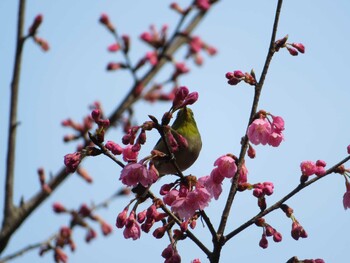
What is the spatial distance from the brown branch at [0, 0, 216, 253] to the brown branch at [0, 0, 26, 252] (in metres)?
0.05

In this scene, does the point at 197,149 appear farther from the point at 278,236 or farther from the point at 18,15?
the point at 18,15

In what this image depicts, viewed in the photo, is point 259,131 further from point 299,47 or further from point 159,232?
point 159,232

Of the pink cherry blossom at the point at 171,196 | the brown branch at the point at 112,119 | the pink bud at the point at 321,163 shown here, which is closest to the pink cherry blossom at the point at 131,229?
the pink cherry blossom at the point at 171,196

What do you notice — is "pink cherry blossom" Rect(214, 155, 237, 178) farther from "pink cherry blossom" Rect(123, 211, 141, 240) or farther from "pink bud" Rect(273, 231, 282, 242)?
"pink cherry blossom" Rect(123, 211, 141, 240)

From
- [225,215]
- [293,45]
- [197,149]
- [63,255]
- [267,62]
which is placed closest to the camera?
[225,215]

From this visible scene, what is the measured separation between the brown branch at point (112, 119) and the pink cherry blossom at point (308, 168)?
228cm

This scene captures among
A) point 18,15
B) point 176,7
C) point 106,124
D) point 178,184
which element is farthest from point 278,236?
point 176,7

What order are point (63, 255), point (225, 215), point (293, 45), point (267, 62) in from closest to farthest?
point (225, 215), point (267, 62), point (293, 45), point (63, 255)

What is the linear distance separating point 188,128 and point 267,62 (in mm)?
1226

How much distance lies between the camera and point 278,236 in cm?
235

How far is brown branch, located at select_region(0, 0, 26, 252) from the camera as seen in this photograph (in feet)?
12.5

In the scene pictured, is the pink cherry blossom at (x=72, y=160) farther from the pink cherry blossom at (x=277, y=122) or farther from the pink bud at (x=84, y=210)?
the pink bud at (x=84, y=210)

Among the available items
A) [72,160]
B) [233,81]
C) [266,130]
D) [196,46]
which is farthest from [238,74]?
[196,46]

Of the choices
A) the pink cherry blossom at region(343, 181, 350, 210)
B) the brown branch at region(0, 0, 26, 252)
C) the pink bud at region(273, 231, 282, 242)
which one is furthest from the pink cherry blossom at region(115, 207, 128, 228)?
the brown branch at region(0, 0, 26, 252)
